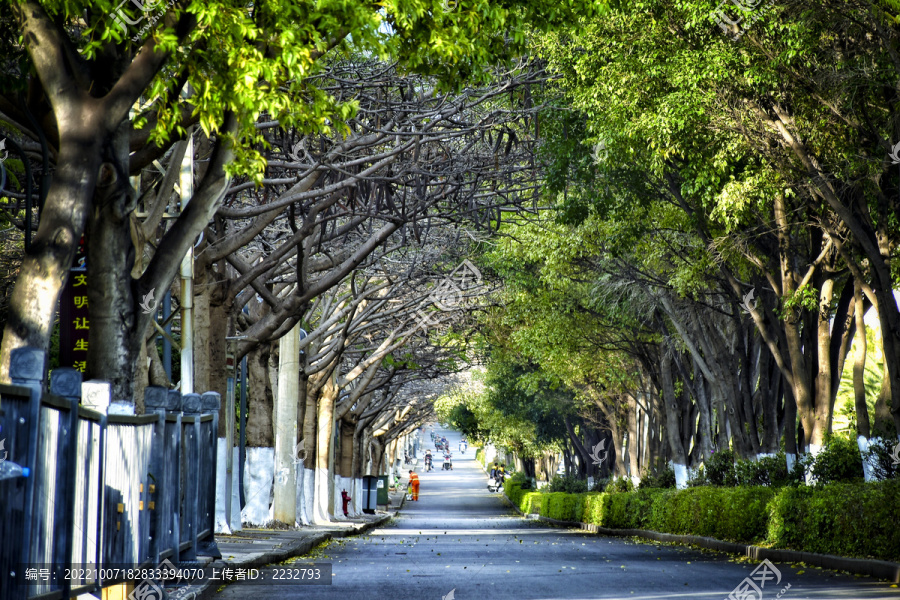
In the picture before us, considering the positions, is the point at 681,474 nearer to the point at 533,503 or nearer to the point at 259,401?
the point at 259,401

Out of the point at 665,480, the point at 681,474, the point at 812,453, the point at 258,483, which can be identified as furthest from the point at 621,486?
the point at 812,453

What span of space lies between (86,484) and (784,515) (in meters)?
12.3

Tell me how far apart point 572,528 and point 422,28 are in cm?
3228

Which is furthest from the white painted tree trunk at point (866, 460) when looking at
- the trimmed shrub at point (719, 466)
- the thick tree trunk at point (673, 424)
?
the thick tree trunk at point (673, 424)

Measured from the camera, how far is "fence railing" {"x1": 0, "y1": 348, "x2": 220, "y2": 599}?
217 inches

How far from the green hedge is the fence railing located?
8.16 meters

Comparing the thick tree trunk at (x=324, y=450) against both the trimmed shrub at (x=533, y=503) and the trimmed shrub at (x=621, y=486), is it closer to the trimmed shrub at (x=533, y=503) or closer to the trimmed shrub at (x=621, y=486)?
the trimmed shrub at (x=621, y=486)

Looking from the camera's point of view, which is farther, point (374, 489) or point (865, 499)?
point (374, 489)

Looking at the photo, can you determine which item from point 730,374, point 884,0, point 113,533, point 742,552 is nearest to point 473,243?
point 730,374

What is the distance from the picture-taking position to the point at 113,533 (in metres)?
7.58

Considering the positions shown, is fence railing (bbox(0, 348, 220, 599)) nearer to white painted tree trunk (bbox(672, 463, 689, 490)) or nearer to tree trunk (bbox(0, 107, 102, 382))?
tree trunk (bbox(0, 107, 102, 382))

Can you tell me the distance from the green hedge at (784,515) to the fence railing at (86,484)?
8.16 metres

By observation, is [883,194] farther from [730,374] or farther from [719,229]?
[730,374]

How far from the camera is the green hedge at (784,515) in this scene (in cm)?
1317
